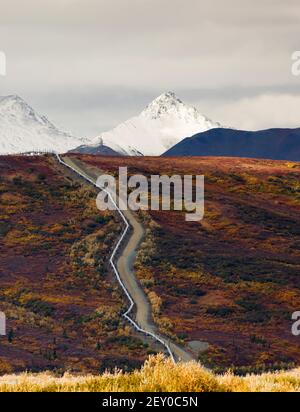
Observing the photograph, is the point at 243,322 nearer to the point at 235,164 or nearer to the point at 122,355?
the point at 122,355

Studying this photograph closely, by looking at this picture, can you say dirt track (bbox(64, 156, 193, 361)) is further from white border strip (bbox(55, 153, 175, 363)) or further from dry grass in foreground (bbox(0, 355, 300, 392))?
dry grass in foreground (bbox(0, 355, 300, 392))

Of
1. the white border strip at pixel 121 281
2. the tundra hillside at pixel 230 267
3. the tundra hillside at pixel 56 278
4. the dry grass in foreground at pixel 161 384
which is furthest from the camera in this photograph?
the tundra hillside at pixel 230 267

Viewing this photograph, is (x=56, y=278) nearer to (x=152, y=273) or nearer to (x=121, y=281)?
(x=121, y=281)

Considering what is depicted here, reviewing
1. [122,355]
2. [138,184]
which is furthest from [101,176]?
[122,355]

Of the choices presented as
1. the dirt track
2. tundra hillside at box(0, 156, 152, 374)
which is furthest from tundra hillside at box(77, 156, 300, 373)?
tundra hillside at box(0, 156, 152, 374)

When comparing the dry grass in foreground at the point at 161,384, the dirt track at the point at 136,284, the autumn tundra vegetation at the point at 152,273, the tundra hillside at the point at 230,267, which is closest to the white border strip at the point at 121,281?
the dirt track at the point at 136,284

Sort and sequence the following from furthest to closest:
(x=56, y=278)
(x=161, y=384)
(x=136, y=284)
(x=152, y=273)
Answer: (x=152, y=273), (x=56, y=278), (x=136, y=284), (x=161, y=384)

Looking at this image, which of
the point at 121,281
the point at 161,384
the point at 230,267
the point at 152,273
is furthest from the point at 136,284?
the point at 161,384

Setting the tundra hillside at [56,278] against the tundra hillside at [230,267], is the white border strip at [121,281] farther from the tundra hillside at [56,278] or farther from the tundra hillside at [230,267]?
the tundra hillside at [230,267]

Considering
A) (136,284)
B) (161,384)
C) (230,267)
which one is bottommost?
(136,284)

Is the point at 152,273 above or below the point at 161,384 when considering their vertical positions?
below

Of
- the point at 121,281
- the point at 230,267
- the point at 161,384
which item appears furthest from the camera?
the point at 230,267
